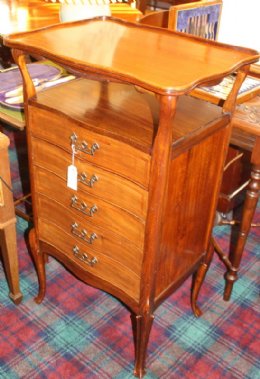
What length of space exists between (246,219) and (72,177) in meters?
0.85

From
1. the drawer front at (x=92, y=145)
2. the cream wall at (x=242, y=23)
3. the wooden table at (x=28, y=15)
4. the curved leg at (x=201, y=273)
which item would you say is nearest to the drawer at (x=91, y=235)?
the drawer front at (x=92, y=145)

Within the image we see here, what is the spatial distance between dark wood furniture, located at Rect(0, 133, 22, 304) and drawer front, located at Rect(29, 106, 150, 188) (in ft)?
0.71

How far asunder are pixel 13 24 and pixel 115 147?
5.82 ft

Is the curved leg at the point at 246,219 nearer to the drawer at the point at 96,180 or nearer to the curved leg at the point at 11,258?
the drawer at the point at 96,180

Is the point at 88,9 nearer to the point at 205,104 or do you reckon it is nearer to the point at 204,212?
the point at 205,104

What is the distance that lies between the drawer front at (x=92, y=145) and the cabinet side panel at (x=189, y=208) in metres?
0.11

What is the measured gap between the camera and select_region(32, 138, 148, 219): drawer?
56.1 inches

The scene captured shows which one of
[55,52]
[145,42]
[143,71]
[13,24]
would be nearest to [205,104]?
[145,42]

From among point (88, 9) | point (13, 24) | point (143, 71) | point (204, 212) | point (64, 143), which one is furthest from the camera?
point (13, 24)

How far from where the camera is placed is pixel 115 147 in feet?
4.56

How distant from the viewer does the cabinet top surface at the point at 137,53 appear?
4.02 ft

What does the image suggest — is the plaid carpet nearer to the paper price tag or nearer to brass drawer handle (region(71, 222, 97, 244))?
brass drawer handle (region(71, 222, 97, 244))

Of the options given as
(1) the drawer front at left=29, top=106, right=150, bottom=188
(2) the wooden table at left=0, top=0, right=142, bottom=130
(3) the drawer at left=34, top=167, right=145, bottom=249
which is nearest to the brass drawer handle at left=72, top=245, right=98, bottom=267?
(3) the drawer at left=34, top=167, right=145, bottom=249

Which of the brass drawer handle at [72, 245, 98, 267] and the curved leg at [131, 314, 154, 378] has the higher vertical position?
the brass drawer handle at [72, 245, 98, 267]
